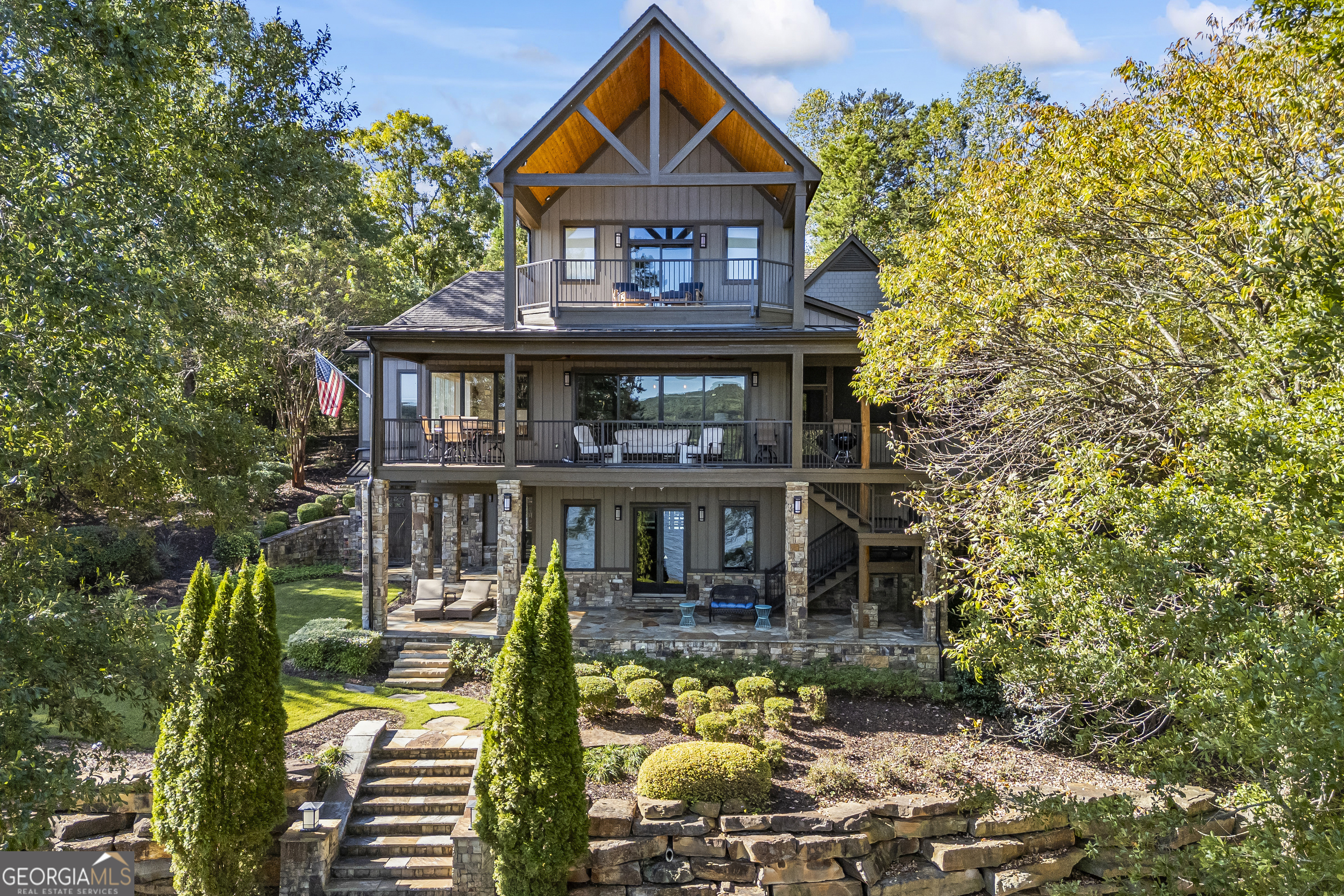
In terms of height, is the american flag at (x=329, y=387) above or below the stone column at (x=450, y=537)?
above

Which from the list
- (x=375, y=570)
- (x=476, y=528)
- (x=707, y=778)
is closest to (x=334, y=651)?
(x=375, y=570)

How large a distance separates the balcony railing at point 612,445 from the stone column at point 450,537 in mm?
2177

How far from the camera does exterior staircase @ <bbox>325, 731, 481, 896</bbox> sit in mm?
8344

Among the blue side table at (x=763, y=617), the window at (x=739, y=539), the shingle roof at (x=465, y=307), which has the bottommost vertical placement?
the blue side table at (x=763, y=617)

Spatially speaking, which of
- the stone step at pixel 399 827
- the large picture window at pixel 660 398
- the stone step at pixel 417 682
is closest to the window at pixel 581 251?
the large picture window at pixel 660 398

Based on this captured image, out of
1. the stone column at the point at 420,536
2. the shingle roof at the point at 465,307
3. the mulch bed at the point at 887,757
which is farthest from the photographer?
the stone column at the point at 420,536

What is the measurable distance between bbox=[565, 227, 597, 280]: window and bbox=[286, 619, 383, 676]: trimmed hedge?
8581mm

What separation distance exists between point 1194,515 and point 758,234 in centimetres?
1223

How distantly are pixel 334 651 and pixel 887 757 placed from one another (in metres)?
9.70

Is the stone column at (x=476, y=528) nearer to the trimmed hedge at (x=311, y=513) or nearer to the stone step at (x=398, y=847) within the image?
the trimmed hedge at (x=311, y=513)

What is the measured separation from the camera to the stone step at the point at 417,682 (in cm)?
1253

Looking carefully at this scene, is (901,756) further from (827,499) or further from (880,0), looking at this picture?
(880,0)

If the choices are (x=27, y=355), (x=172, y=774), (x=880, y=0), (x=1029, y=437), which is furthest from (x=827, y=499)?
(x=27, y=355)

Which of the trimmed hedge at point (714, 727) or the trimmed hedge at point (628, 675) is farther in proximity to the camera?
the trimmed hedge at point (628, 675)
